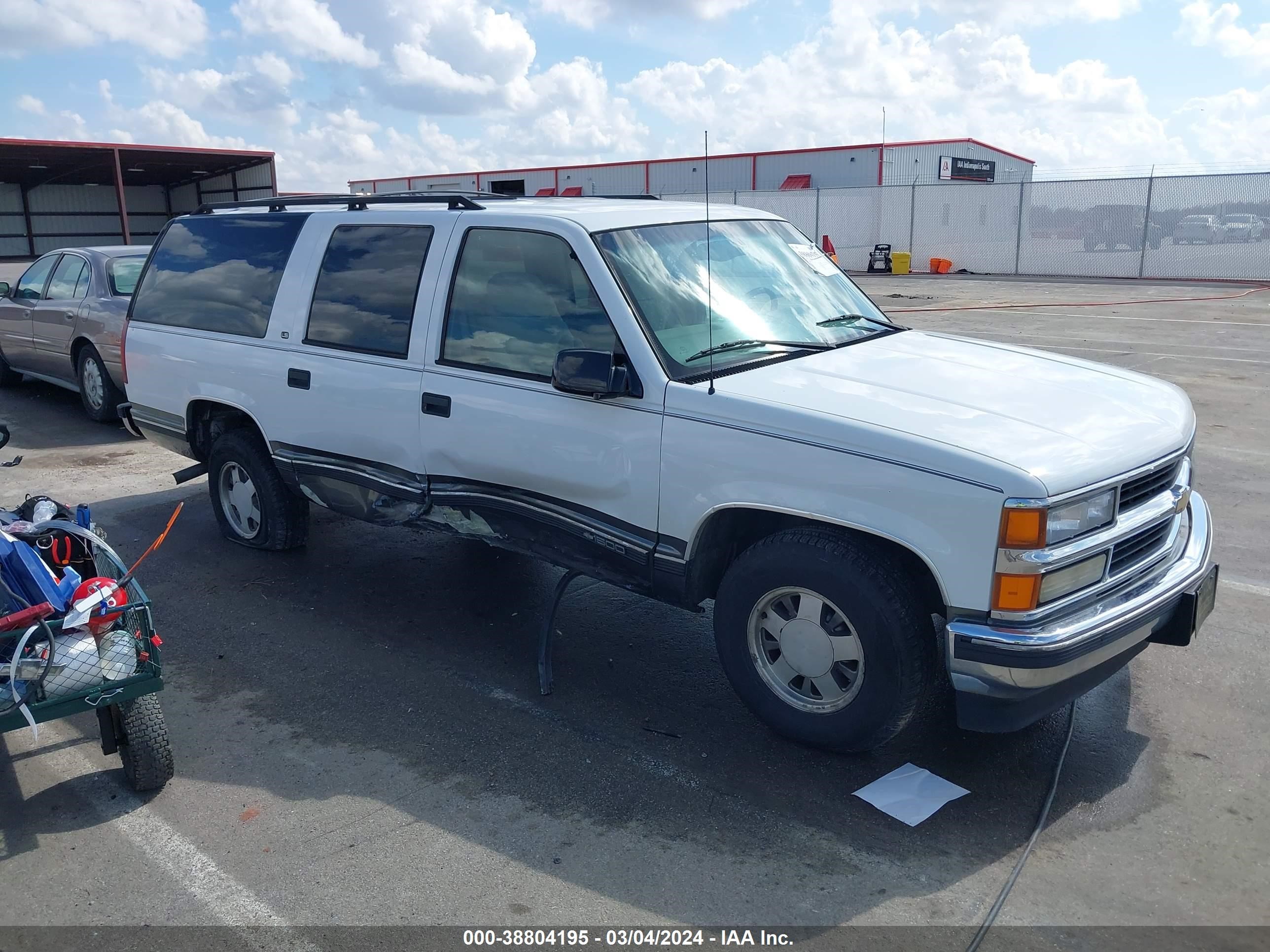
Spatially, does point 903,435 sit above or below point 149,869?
above

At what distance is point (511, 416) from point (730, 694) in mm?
1553

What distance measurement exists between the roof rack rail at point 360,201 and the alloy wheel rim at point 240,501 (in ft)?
5.03

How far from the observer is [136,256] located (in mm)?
10320

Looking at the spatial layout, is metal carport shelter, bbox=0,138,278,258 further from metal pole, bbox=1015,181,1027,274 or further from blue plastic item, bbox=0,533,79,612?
blue plastic item, bbox=0,533,79,612

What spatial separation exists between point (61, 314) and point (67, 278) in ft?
1.31

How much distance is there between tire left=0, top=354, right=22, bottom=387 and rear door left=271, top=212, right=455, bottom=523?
8.73 m

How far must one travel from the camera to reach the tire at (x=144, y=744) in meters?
3.74

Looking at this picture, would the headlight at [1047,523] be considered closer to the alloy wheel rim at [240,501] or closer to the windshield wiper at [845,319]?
the windshield wiper at [845,319]

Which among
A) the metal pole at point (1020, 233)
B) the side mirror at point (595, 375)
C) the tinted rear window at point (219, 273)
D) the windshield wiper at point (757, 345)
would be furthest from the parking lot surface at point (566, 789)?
the metal pole at point (1020, 233)

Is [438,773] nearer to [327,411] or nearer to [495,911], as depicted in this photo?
[495,911]

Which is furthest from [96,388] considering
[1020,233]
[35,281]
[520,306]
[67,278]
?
[1020,233]

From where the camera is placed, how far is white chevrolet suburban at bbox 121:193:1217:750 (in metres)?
3.38

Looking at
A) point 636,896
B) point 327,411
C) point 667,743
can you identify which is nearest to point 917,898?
point 636,896

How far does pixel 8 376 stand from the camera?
1252 cm
